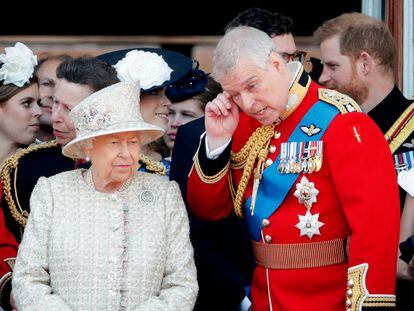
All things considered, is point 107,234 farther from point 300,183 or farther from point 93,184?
point 300,183

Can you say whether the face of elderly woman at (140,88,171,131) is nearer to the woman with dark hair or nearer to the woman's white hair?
the woman with dark hair

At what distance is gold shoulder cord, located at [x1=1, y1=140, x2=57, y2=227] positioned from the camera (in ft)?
14.9

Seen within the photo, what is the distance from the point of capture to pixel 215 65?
12.4 feet

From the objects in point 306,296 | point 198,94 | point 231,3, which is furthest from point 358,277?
point 231,3

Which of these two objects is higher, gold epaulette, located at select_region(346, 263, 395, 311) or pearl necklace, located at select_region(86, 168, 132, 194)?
pearl necklace, located at select_region(86, 168, 132, 194)

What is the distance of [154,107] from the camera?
4.58 m

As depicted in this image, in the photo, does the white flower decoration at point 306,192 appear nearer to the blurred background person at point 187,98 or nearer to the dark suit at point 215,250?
the dark suit at point 215,250

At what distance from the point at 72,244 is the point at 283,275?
734mm

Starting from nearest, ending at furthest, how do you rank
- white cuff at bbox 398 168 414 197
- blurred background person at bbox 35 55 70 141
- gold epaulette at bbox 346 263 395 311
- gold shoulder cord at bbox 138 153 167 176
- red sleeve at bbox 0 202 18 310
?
1. gold epaulette at bbox 346 263 395 311
2. white cuff at bbox 398 168 414 197
3. red sleeve at bbox 0 202 18 310
4. gold shoulder cord at bbox 138 153 167 176
5. blurred background person at bbox 35 55 70 141

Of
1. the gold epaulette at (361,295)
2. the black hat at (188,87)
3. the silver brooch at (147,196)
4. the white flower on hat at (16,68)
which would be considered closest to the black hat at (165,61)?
the black hat at (188,87)

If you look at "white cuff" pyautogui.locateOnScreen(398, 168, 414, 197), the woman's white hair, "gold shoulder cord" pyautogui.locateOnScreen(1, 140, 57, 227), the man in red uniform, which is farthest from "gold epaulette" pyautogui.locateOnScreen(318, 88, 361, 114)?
"gold shoulder cord" pyautogui.locateOnScreen(1, 140, 57, 227)

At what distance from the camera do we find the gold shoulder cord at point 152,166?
4410 millimetres

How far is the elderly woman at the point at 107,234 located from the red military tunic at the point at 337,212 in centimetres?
20

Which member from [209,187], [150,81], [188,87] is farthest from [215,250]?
[188,87]
